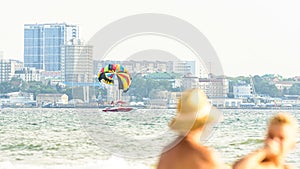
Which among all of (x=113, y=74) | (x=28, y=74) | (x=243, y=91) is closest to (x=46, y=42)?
(x=28, y=74)

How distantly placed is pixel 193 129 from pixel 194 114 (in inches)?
2.1

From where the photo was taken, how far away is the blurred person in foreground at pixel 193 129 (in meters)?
2.72

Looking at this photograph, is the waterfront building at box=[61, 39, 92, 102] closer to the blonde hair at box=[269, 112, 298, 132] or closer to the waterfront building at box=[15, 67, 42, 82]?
the waterfront building at box=[15, 67, 42, 82]

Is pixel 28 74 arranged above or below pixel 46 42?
below

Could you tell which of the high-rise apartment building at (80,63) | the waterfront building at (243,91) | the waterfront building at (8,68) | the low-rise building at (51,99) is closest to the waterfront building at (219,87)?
the waterfront building at (243,91)

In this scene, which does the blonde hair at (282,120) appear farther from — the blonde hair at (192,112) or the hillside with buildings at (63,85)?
the hillside with buildings at (63,85)

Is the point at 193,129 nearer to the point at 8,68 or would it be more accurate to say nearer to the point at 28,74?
the point at 28,74

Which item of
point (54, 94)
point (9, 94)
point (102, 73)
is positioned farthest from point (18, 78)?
point (102, 73)

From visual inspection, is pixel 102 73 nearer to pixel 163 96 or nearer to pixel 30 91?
pixel 163 96

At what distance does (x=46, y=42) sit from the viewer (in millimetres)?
Result: 78688

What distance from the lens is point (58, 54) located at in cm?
7031

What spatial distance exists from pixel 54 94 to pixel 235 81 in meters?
17.2

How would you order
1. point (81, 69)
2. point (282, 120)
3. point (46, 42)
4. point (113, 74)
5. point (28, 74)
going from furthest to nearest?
point (46, 42), point (28, 74), point (81, 69), point (113, 74), point (282, 120)

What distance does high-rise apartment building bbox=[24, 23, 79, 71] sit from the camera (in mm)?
69312
